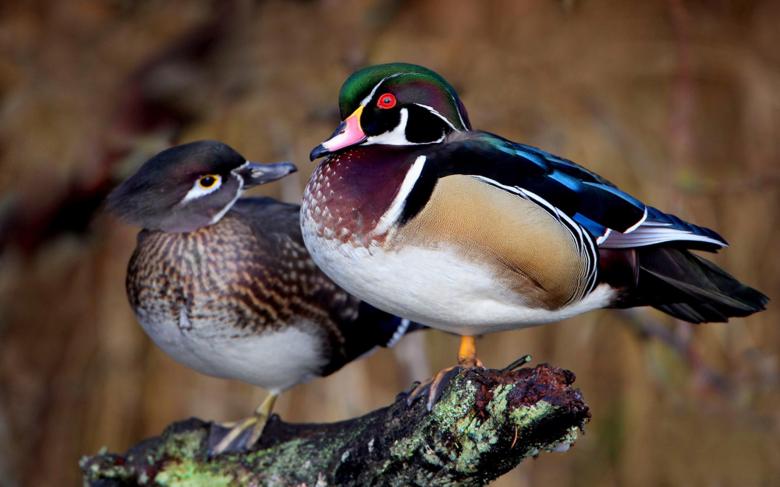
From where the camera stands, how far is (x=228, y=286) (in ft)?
7.29

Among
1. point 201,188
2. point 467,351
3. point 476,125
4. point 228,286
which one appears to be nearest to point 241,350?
point 228,286

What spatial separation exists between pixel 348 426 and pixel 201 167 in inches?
26.2

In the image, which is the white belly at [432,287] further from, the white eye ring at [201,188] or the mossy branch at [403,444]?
the white eye ring at [201,188]

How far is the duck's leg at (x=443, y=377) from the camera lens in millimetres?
1774

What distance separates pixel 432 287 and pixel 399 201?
161mm

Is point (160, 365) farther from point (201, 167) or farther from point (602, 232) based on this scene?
point (602, 232)

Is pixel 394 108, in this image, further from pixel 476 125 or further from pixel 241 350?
pixel 476 125

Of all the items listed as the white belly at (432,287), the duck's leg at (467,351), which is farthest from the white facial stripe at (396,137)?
the duck's leg at (467,351)

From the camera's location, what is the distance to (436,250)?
174 cm

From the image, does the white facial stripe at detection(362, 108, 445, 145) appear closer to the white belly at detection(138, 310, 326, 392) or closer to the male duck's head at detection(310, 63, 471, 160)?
the male duck's head at detection(310, 63, 471, 160)

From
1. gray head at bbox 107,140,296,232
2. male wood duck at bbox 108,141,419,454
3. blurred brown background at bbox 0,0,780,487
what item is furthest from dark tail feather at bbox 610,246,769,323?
blurred brown background at bbox 0,0,780,487

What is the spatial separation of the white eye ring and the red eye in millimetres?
590

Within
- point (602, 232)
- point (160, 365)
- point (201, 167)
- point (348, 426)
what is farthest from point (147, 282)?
point (160, 365)

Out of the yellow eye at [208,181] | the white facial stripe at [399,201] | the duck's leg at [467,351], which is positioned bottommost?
the duck's leg at [467,351]
